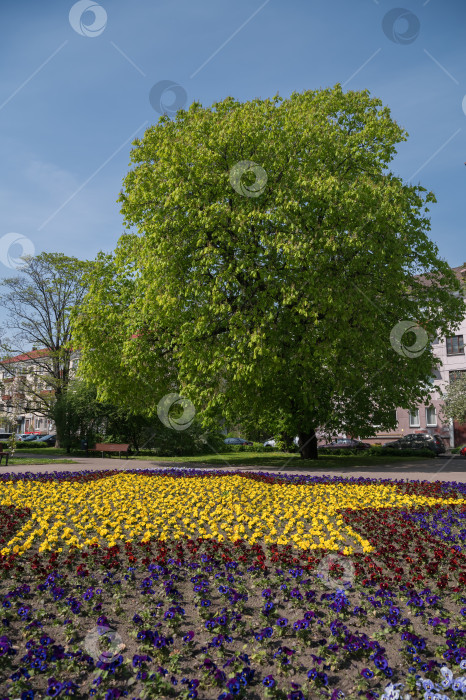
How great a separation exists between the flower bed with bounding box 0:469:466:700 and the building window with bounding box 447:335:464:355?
37747mm

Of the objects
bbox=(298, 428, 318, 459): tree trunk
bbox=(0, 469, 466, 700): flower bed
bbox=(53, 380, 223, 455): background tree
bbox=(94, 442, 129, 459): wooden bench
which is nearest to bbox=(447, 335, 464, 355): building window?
bbox=(53, 380, 223, 455): background tree

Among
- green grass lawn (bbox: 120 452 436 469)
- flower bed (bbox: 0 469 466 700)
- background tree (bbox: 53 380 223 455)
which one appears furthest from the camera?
background tree (bbox: 53 380 223 455)

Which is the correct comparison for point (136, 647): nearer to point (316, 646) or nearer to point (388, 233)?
point (316, 646)

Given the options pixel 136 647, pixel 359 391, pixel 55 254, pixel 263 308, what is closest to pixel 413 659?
pixel 136 647

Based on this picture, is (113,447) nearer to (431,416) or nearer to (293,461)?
(293,461)

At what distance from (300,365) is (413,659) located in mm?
14172

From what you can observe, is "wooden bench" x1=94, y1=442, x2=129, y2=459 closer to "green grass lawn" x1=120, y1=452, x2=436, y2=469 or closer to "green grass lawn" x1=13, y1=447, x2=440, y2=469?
"green grass lawn" x1=13, y1=447, x2=440, y2=469

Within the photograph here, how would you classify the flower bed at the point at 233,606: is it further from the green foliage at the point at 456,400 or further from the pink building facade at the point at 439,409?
the pink building facade at the point at 439,409

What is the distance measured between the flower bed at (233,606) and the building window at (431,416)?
121 feet

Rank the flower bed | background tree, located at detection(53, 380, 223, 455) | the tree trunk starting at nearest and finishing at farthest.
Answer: the flower bed → the tree trunk → background tree, located at detection(53, 380, 223, 455)

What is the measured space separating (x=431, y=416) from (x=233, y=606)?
41.5m

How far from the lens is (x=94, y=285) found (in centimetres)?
2100

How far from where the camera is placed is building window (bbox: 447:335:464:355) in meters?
42.0

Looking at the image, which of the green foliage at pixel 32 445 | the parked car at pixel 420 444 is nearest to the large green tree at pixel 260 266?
the parked car at pixel 420 444
